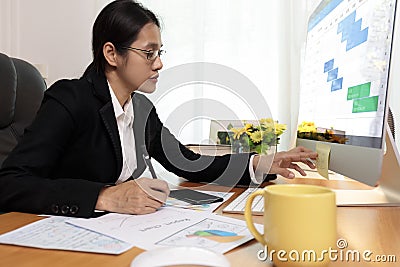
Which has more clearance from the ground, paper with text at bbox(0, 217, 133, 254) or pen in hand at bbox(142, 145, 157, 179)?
pen in hand at bbox(142, 145, 157, 179)

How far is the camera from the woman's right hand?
2.57 ft

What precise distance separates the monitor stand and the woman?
0.18 meters

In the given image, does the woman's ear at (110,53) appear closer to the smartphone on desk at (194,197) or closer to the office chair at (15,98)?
the office chair at (15,98)

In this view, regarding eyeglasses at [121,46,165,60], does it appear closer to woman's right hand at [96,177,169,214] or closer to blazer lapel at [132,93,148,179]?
blazer lapel at [132,93,148,179]

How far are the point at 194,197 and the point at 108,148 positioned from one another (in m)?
0.30

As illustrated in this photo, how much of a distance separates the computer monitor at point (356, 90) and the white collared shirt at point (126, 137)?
1.57ft

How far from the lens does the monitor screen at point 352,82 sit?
755mm

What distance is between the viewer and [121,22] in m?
1.20

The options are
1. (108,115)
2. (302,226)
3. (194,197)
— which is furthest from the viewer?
(108,115)

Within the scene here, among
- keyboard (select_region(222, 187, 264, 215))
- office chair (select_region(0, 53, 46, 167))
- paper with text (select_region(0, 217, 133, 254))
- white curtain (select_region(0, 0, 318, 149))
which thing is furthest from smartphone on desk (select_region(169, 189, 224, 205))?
white curtain (select_region(0, 0, 318, 149))

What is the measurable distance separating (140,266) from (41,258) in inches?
5.8

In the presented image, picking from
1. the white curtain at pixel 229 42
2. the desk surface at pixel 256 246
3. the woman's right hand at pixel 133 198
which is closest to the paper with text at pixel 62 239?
the desk surface at pixel 256 246

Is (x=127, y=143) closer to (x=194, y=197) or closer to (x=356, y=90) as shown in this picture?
(x=194, y=197)

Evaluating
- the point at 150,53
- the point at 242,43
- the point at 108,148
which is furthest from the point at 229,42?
the point at 108,148
